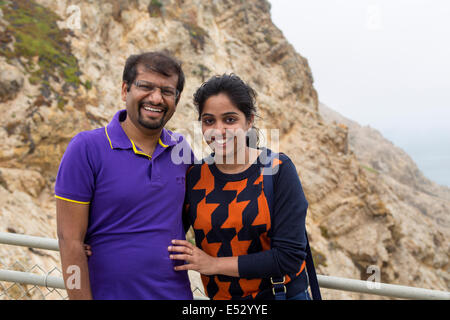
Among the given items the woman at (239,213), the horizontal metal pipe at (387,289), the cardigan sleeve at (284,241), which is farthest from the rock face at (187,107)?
the horizontal metal pipe at (387,289)

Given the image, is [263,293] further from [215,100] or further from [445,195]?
[445,195]

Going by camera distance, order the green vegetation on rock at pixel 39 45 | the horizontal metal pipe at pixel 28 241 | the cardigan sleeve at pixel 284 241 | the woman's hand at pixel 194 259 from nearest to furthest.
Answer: the cardigan sleeve at pixel 284 241
the woman's hand at pixel 194 259
the horizontal metal pipe at pixel 28 241
the green vegetation on rock at pixel 39 45

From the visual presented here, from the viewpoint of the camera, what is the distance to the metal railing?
7.43ft

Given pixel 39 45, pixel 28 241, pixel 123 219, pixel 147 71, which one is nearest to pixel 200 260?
pixel 123 219

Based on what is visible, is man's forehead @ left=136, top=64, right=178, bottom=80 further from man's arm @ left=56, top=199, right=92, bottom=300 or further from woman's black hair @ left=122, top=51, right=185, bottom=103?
man's arm @ left=56, top=199, right=92, bottom=300

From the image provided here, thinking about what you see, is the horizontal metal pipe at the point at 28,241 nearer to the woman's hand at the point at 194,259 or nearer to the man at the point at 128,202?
the man at the point at 128,202

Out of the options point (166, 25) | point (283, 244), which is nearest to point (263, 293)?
point (283, 244)

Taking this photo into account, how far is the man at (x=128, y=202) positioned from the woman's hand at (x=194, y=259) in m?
0.07

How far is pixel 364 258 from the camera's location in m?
13.4

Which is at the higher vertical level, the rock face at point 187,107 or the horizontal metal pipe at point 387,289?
the rock face at point 187,107

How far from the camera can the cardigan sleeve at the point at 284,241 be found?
1938 millimetres

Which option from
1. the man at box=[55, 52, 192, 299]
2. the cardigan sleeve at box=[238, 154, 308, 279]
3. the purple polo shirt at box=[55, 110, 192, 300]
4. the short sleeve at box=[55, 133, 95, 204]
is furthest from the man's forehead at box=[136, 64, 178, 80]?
the cardigan sleeve at box=[238, 154, 308, 279]

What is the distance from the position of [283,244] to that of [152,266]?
0.85m

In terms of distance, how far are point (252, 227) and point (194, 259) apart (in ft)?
1.45
